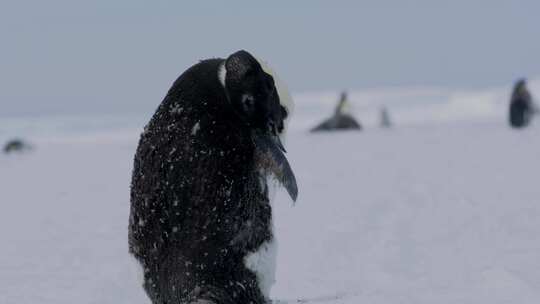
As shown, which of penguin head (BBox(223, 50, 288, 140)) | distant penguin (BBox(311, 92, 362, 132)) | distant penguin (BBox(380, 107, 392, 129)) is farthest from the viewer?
distant penguin (BBox(380, 107, 392, 129))

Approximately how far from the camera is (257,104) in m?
3.60

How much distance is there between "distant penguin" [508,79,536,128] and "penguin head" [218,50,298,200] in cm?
2158

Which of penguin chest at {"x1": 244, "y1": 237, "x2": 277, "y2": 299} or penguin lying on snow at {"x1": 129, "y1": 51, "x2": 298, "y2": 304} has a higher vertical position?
penguin lying on snow at {"x1": 129, "y1": 51, "x2": 298, "y2": 304}

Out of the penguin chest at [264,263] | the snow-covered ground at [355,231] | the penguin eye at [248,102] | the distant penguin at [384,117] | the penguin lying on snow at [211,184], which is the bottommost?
the distant penguin at [384,117]

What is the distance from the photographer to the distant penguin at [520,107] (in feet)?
79.1

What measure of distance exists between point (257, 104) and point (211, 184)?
42 cm

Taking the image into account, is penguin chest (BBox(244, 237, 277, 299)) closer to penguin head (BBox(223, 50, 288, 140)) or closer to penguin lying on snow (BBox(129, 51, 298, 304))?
penguin lying on snow (BBox(129, 51, 298, 304))

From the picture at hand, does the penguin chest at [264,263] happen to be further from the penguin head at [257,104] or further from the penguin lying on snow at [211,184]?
the penguin head at [257,104]

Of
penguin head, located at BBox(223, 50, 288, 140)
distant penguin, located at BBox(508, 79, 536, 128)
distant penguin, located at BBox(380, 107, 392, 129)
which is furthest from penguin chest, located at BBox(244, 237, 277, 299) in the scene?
distant penguin, located at BBox(380, 107, 392, 129)

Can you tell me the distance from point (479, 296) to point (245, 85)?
1906mm

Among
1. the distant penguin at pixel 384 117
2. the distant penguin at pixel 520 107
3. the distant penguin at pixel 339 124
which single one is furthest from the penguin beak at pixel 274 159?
Answer: the distant penguin at pixel 384 117

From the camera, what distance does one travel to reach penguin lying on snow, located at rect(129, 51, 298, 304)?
3.58 m

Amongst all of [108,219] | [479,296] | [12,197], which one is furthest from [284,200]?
[479,296]

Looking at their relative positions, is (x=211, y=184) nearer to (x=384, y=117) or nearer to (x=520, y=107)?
(x=520, y=107)
